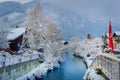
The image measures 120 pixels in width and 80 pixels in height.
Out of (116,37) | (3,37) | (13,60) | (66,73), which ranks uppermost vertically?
(3,37)

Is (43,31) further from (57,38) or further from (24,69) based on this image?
(24,69)

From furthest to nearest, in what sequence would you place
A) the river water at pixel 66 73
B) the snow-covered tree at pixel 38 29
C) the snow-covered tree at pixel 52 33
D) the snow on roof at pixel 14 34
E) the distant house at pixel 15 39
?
the snow-covered tree at pixel 52 33, the snow-covered tree at pixel 38 29, the snow on roof at pixel 14 34, the distant house at pixel 15 39, the river water at pixel 66 73

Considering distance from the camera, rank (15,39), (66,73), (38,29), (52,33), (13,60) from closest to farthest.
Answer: (13,60) < (15,39) < (66,73) < (38,29) < (52,33)

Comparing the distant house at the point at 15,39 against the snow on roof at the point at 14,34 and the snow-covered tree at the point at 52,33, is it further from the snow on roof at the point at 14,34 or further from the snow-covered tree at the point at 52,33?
the snow-covered tree at the point at 52,33

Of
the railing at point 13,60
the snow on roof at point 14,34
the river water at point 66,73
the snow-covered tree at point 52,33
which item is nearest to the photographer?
the railing at point 13,60

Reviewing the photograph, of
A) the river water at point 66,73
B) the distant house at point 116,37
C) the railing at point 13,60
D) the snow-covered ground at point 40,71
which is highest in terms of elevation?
the distant house at point 116,37

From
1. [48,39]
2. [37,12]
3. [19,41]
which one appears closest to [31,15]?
[37,12]

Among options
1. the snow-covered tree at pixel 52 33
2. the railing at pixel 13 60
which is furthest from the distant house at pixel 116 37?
the railing at pixel 13 60

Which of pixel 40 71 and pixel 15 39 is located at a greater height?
pixel 15 39

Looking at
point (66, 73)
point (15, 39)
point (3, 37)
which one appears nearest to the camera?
point (3, 37)

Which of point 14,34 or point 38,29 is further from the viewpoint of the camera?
point 38,29

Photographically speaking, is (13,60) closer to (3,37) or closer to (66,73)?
(3,37)

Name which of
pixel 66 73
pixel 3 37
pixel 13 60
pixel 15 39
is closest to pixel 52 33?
pixel 15 39

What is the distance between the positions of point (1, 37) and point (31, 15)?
29.9 m
